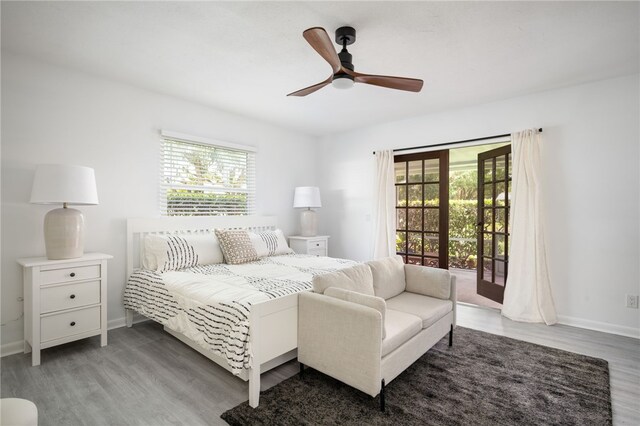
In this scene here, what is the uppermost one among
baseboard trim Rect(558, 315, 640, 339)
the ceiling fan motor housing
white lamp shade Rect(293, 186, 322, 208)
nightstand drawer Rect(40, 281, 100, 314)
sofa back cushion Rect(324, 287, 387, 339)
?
the ceiling fan motor housing

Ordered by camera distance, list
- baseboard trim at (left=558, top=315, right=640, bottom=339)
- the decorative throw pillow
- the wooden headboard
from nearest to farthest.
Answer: baseboard trim at (left=558, top=315, right=640, bottom=339) < the wooden headboard < the decorative throw pillow

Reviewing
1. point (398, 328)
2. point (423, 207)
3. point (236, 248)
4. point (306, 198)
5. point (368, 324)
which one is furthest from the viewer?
point (306, 198)

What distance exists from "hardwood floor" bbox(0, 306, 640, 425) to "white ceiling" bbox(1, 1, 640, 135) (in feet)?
8.26

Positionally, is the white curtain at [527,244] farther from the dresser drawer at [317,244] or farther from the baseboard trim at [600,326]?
the dresser drawer at [317,244]

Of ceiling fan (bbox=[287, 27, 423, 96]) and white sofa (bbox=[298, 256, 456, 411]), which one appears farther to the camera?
ceiling fan (bbox=[287, 27, 423, 96])

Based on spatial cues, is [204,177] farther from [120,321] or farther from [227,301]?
[227,301]

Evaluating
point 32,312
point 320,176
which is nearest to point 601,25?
point 320,176

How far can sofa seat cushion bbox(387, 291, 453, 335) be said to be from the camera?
8.01 ft

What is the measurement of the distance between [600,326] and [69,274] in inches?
197

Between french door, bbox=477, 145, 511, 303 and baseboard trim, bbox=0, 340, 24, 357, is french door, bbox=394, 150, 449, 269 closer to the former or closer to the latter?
french door, bbox=477, 145, 511, 303

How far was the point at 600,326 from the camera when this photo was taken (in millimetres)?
3234

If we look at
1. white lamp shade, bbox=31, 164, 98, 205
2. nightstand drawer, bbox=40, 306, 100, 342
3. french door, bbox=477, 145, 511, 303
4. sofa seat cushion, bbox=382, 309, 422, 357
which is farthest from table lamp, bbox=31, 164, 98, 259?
french door, bbox=477, 145, 511, 303

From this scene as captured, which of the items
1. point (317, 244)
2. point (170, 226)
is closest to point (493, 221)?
point (317, 244)

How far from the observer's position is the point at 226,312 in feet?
6.85
